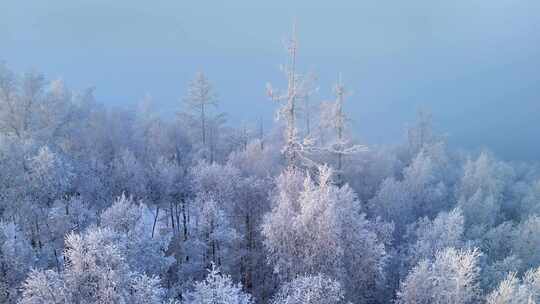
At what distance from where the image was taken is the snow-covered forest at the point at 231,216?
1730cm

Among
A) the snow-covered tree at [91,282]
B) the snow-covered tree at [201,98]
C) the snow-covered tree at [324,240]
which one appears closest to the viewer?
the snow-covered tree at [91,282]

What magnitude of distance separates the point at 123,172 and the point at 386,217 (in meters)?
19.4

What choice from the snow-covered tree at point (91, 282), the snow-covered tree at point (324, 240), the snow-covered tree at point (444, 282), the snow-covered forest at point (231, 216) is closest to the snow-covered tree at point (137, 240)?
the snow-covered forest at point (231, 216)

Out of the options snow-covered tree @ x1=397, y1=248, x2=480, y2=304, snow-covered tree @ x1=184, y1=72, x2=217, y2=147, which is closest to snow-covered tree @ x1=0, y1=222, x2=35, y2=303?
snow-covered tree @ x1=397, y1=248, x2=480, y2=304

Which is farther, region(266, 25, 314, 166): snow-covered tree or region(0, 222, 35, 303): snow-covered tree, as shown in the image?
region(266, 25, 314, 166): snow-covered tree

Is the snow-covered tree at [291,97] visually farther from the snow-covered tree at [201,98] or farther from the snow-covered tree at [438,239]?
the snow-covered tree at [201,98]

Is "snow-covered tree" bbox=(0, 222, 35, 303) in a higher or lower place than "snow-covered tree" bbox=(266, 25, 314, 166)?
lower

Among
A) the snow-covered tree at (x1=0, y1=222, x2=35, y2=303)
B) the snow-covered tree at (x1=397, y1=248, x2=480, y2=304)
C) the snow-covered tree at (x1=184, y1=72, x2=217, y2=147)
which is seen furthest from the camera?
the snow-covered tree at (x1=184, y1=72, x2=217, y2=147)

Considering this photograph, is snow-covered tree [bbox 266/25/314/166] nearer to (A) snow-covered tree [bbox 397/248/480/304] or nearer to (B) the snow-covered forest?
(B) the snow-covered forest

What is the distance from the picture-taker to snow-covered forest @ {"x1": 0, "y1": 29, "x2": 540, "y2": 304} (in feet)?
56.7

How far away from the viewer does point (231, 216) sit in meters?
27.8

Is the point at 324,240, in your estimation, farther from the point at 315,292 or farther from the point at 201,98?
the point at 201,98

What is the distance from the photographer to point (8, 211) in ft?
76.1

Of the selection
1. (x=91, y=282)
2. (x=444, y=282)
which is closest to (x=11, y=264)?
(x=91, y=282)
